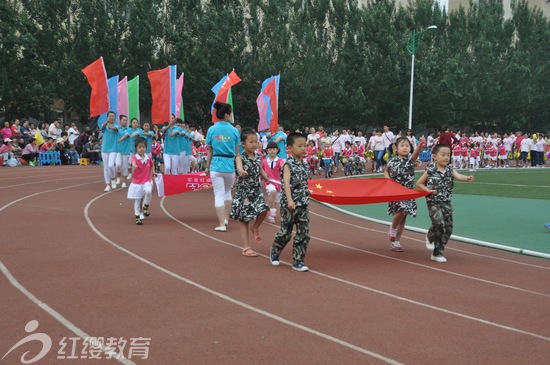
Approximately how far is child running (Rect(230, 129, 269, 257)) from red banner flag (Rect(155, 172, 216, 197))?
275cm

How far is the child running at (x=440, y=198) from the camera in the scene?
28.9 ft

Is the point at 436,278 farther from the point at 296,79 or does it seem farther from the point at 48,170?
the point at 296,79

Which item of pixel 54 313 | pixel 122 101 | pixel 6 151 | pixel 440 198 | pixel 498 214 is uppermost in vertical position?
pixel 122 101

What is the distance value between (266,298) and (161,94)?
10756mm

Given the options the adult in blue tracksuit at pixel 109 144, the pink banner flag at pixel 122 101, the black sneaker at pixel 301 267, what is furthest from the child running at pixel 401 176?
the pink banner flag at pixel 122 101

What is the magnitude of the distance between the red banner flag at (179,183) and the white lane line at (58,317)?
469 cm

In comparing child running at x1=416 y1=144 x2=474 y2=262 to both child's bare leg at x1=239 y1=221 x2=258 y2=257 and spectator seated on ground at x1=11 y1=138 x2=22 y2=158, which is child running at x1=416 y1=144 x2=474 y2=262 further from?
spectator seated on ground at x1=11 y1=138 x2=22 y2=158

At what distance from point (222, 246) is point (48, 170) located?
694 inches

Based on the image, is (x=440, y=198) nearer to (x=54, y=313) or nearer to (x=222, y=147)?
(x=222, y=147)

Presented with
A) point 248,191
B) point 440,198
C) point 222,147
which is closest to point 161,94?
point 222,147

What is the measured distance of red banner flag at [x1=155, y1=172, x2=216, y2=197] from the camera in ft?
40.4

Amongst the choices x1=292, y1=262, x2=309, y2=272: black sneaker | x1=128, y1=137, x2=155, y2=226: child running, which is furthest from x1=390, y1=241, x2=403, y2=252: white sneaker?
x1=128, y1=137, x2=155, y2=226: child running

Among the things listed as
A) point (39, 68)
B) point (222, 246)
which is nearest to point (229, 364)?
point (222, 246)

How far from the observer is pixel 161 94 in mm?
16641
